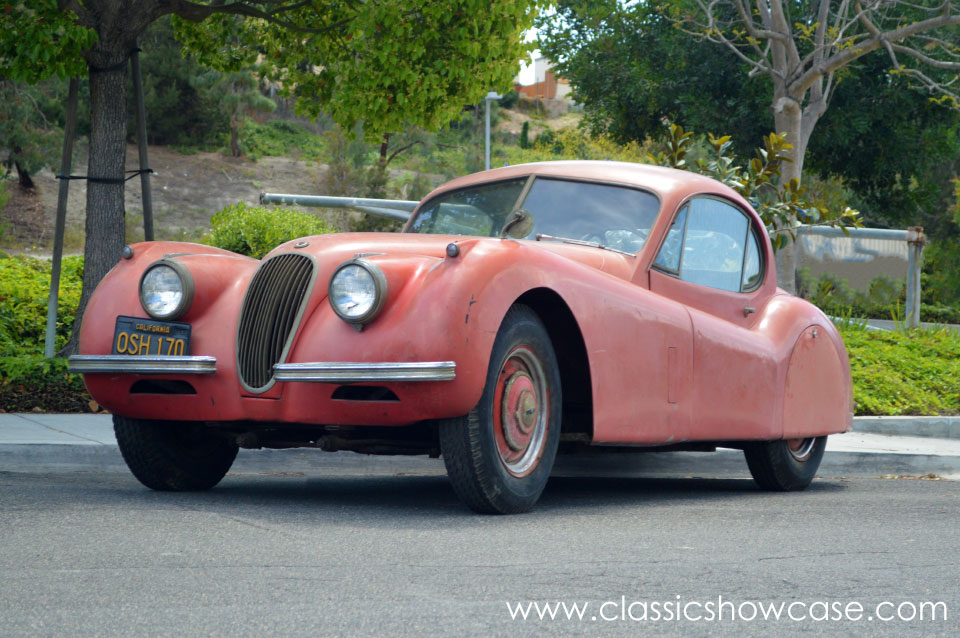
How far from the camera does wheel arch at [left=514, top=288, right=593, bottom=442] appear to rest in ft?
17.1

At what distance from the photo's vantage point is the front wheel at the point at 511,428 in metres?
4.74

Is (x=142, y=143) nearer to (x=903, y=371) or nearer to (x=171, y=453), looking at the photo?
(x=171, y=453)

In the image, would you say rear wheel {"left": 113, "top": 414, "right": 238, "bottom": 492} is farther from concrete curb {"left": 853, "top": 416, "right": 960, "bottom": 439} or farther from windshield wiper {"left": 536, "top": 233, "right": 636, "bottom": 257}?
concrete curb {"left": 853, "top": 416, "right": 960, "bottom": 439}

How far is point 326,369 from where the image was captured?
4.65 metres

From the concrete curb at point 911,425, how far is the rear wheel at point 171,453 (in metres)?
5.95

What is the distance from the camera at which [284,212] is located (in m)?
13.2

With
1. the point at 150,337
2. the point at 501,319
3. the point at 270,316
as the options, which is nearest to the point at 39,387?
the point at 150,337

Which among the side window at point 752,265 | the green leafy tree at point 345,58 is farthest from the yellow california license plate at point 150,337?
the green leafy tree at point 345,58

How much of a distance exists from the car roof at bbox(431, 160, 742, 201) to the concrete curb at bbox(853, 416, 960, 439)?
3955 mm

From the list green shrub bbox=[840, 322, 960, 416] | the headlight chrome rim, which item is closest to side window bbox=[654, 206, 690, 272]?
the headlight chrome rim

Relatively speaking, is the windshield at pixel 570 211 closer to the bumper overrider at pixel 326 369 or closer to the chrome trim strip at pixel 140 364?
the bumper overrider at pixel 326 369

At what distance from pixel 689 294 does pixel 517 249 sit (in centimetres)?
173

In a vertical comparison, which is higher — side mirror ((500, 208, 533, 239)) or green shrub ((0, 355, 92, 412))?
side mirror ((500, 208, 533, 239))

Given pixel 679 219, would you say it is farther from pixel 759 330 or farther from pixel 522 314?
pixel 522 314
